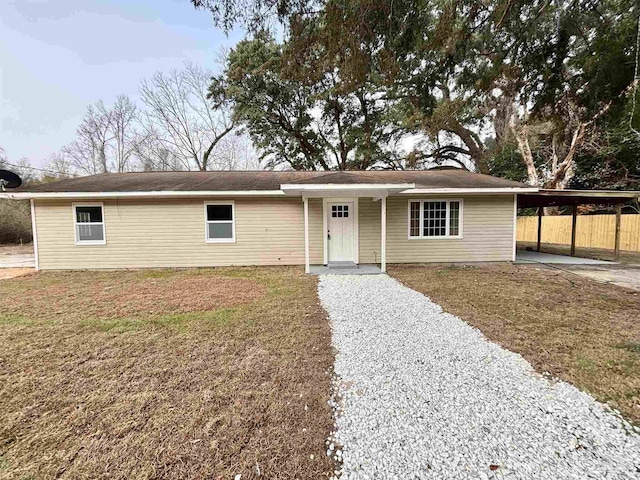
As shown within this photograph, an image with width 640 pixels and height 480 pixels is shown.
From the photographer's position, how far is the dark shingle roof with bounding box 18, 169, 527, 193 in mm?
8492

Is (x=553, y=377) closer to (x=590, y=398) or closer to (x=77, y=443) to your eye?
(x=590, y=398)

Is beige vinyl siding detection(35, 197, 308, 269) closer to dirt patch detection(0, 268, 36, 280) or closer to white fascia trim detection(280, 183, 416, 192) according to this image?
dirt patch detection(0, 268, 36, 280)

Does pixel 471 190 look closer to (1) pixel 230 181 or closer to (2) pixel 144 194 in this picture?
(1) pixel 230 181

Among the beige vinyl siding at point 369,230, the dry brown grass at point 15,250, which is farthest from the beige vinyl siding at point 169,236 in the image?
the dry brown grass at point 15,250

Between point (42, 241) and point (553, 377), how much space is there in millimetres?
12280

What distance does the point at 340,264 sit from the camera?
905 cm

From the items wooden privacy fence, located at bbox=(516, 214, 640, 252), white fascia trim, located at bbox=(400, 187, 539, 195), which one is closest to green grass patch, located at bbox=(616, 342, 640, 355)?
white fascia trim, located at bbox=(400, 187, 539, 195)

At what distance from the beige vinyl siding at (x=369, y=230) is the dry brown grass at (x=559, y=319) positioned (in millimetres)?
1441

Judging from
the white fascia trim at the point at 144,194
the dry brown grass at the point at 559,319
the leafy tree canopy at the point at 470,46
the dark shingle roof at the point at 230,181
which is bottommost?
the dry brown grass at the point at 559,319

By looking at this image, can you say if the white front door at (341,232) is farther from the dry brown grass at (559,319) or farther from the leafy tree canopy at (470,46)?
the leafy tree canopy at (470,46)

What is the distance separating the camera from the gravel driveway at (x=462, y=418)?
1812mm

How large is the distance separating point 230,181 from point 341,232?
4.17 metres

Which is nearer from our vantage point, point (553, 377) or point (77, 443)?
point (77, 443)

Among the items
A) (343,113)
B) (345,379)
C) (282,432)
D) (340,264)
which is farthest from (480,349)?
(343,113)
